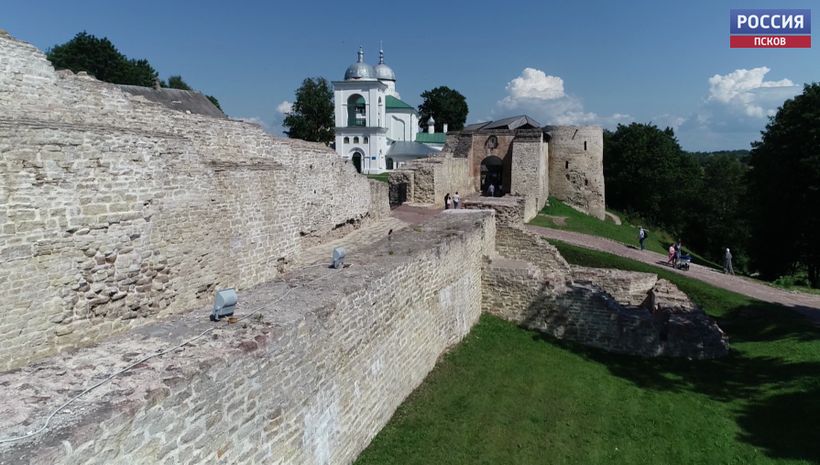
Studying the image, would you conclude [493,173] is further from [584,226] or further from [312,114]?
[312,114]

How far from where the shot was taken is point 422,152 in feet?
185

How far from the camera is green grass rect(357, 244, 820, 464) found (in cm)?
724

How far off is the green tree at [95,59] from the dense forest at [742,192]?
133 feet

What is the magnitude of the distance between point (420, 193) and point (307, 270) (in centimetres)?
1628

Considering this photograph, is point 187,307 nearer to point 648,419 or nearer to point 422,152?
point 648,419

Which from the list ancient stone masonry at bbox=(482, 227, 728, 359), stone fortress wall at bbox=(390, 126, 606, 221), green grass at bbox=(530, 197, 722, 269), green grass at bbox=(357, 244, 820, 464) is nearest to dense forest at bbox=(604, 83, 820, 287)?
green grass at bbox=(530, 197, 722, 269)

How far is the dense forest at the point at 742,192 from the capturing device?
23.0 meters

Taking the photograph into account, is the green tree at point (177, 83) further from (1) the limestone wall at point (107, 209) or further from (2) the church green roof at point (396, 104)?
(1) the limestone wall at point (107, 209)

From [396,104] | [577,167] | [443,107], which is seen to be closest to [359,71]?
[396,104]

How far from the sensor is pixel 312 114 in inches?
2199

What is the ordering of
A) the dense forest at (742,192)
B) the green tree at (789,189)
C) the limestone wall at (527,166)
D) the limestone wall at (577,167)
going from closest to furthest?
the green tree at (789,189) → the dense forest at (742,192) → the limestone wall at (527,166) → the limestone wall at (577,167)

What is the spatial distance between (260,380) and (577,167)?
28356 millimetres

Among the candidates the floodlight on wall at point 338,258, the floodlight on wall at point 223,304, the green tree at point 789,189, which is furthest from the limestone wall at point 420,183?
the floodlight on wall at point 223,304

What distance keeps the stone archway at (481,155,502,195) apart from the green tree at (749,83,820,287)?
40.1ft
